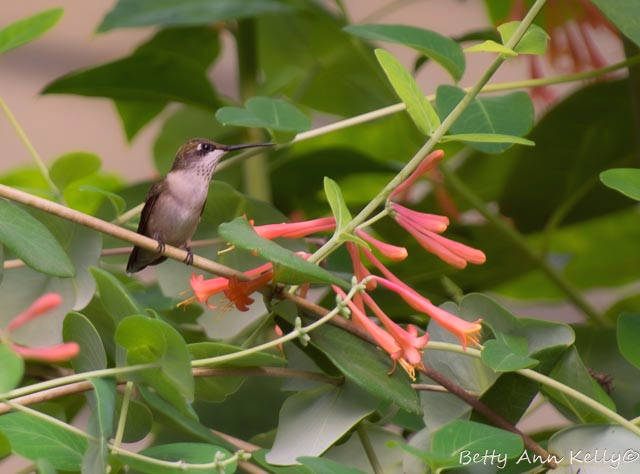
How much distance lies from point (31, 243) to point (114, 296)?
60 millimetres

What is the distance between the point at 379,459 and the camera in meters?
0.55

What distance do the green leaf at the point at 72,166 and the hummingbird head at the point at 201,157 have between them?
0.44 ft

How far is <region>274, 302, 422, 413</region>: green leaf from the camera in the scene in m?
0.50

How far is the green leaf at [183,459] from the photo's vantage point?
17.9 inches

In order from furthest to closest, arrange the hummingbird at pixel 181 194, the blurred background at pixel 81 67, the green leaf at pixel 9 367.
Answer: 1. the blurred background at pixel 81 67
2. the hummingbird at pixel 181 194
3. the green leaf at pixel 9 367

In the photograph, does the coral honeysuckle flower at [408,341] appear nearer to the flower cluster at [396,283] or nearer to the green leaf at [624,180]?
the flower cluster at [396,283]

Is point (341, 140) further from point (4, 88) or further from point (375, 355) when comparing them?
point (4, 88)

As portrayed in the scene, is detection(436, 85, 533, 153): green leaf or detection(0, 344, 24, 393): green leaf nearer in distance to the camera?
detection(0, 344, 24, 393): green leaf

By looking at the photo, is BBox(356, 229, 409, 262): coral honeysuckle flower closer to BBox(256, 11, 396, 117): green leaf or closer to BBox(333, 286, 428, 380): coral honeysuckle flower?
BBox(333, 286, 428, 380): coral honeysuckle flower

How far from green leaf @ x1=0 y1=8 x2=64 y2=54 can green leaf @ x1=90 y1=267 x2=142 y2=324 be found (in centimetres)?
20

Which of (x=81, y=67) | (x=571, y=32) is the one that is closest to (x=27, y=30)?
(x=571, y=32)

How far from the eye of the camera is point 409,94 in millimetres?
531

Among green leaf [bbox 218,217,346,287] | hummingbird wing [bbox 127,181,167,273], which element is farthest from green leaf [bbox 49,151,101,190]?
green leaf [bbox 218,217,346,287]
